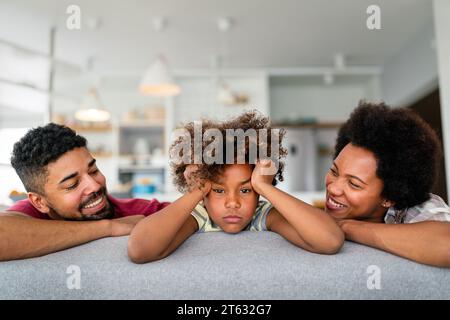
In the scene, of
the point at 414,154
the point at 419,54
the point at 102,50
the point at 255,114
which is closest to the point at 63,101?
the point at 102,50

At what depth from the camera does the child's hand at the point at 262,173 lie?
956 mm

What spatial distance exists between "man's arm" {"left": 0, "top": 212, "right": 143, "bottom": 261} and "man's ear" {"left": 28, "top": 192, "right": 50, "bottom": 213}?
16cm

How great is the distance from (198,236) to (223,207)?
0.11 metres

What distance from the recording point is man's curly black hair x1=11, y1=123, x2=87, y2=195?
3.50 feet

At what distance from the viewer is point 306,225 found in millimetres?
841

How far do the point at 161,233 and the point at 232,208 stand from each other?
0.79 feet

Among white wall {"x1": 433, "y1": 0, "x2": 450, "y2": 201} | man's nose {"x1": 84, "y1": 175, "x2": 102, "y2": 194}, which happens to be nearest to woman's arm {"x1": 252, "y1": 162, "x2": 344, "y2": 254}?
man's nose {"x1": 84, "y1": 175, "x2": 102, "y2": 194}

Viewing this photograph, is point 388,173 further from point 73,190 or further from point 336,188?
point 73,190

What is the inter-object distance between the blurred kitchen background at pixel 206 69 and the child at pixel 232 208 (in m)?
1.91

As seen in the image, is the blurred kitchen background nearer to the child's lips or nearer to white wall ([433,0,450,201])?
white wall ([433,0,450,201])

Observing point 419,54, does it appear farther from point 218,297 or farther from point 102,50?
point 218,297

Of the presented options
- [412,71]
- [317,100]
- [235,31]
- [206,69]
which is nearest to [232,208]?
[235,31]

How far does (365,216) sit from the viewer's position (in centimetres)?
115
